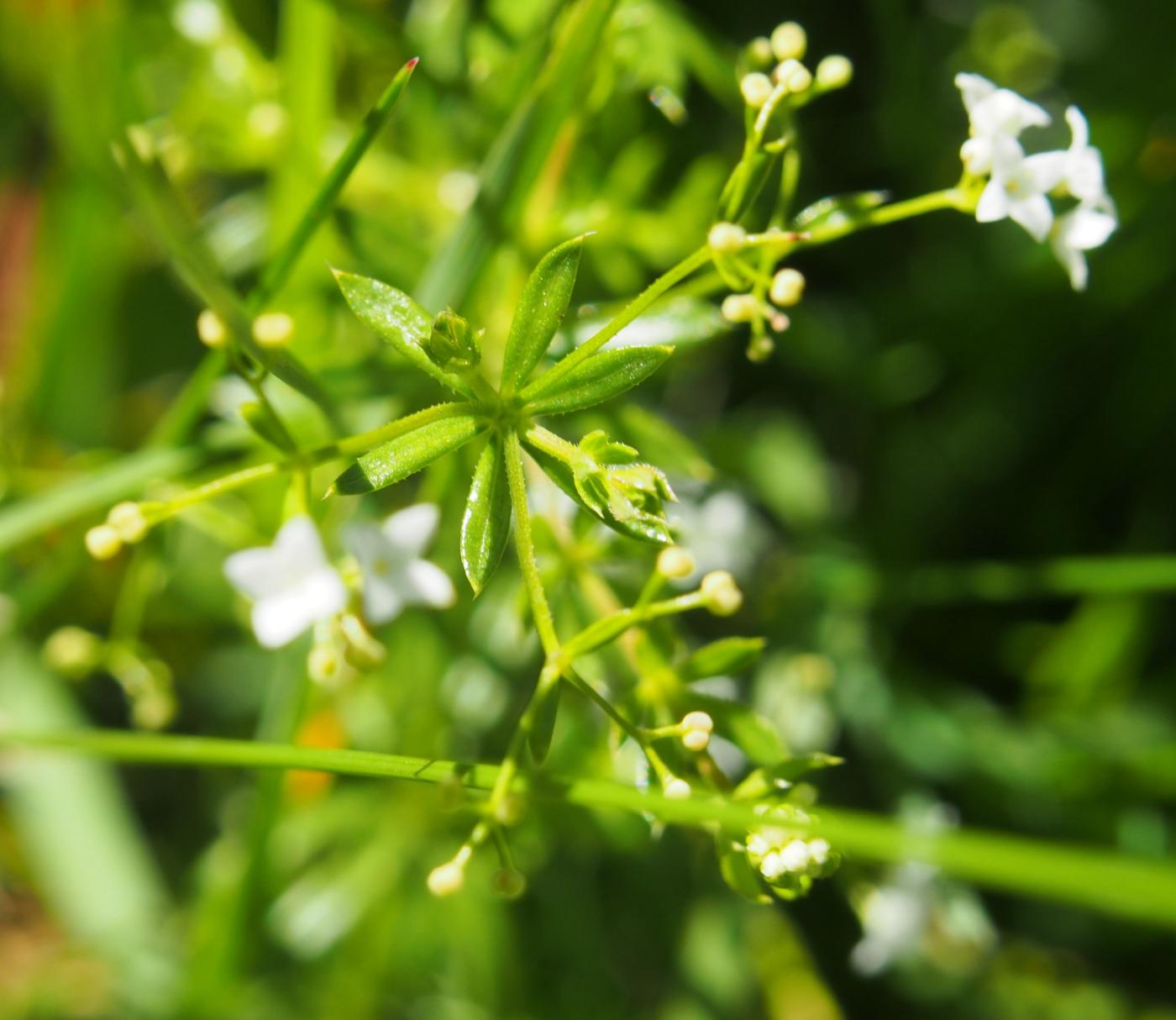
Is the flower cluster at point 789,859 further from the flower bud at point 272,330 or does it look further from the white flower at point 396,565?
the flower bud at point 272,330

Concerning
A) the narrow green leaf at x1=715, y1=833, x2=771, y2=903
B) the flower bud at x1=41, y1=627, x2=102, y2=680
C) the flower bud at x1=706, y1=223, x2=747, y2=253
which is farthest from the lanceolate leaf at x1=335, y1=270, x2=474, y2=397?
the flower bud at x1=41, y1=627, x2=102, y2=680

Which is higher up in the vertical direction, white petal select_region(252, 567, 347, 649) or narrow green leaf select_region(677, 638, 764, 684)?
white petal select_region(252, 567, 347, 649)

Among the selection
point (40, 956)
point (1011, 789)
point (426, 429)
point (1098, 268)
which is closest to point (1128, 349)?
point (1098, 268)

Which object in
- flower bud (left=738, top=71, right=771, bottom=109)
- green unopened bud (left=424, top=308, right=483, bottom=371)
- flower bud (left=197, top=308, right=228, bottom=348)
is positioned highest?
flower bud (left=738, top=71, right=771, bottom=109)

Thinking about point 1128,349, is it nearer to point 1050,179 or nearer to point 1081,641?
point 1081,641

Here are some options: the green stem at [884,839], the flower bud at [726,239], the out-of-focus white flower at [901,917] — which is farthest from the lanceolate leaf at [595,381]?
the out-of-focus white flower at [901,917]

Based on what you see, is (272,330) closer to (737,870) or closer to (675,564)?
(675,564)

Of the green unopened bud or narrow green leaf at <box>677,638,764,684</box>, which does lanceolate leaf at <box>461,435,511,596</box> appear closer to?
the green unopened bud
